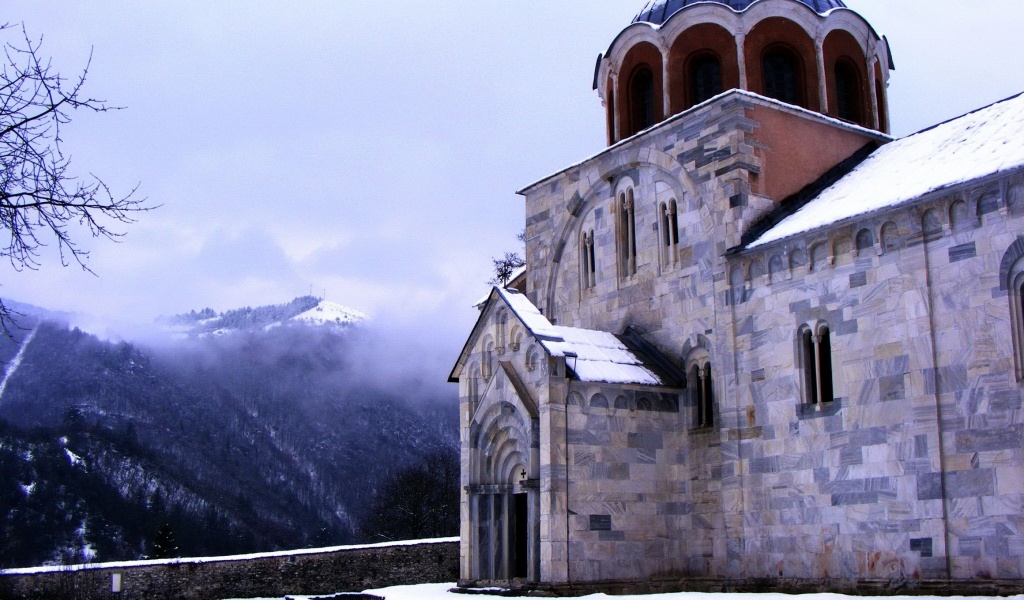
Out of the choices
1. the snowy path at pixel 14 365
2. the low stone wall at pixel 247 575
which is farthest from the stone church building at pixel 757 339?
the snowy path at pixel 14 365

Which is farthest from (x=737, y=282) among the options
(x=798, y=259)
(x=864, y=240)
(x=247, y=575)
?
(x=247, y=575)

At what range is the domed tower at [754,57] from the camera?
21.1 m

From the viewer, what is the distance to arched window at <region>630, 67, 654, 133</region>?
22.4 m

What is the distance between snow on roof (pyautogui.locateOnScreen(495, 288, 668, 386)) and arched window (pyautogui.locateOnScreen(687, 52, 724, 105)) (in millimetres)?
5493

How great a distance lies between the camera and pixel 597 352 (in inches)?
749

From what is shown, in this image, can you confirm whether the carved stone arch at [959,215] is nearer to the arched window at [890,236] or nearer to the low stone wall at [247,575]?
the arched window at [890,236]

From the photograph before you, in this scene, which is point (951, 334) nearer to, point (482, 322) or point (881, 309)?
point (881, 309)

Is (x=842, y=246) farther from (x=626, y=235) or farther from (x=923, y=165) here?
(x=626, y=235)

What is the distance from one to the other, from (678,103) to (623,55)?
205 cm

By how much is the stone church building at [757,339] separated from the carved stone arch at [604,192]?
6cm

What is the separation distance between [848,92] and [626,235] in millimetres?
5786

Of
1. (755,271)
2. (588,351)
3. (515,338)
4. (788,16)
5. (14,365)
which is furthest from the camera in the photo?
(14,365)

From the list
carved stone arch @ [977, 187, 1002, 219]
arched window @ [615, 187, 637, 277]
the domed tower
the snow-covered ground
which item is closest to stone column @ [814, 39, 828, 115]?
the domed tower

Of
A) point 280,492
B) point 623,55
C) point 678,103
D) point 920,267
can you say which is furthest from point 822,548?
point 280,492
